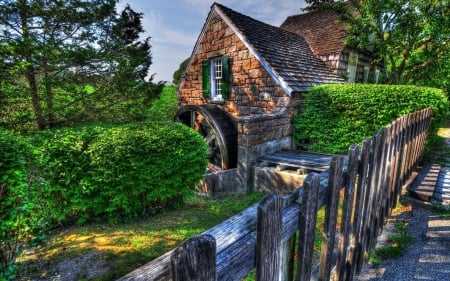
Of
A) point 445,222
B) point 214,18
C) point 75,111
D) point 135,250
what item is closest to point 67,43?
point 75,111

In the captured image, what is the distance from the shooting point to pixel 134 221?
3859 millimetres

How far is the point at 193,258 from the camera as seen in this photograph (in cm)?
65

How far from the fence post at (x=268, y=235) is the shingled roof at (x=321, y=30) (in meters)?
11.4

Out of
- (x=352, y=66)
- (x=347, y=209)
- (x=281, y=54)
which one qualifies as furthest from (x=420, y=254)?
(x=352, y=66)

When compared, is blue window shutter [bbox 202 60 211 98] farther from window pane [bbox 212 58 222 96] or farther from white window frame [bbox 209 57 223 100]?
window pane [bbox 212 58 222 96]

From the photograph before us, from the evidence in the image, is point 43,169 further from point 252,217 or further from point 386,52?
point 386,52

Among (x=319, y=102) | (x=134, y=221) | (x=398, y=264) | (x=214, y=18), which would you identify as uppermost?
(x=214, y=18)

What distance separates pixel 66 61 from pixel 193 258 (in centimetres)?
790

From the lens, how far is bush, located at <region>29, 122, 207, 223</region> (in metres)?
3.36

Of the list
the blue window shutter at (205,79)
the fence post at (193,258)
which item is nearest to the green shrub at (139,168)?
the fence post at (193,258)

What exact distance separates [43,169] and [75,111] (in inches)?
198

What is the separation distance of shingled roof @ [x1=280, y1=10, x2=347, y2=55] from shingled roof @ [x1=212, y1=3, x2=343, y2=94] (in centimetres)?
88

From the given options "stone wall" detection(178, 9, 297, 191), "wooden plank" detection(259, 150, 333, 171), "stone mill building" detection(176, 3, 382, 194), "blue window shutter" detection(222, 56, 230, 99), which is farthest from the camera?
"blue window shutter" detection(222, 56, 230, 99)

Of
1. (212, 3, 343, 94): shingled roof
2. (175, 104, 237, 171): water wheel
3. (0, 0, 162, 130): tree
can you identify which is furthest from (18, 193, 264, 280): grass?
(212, 3, 343, 94): shingled roof
